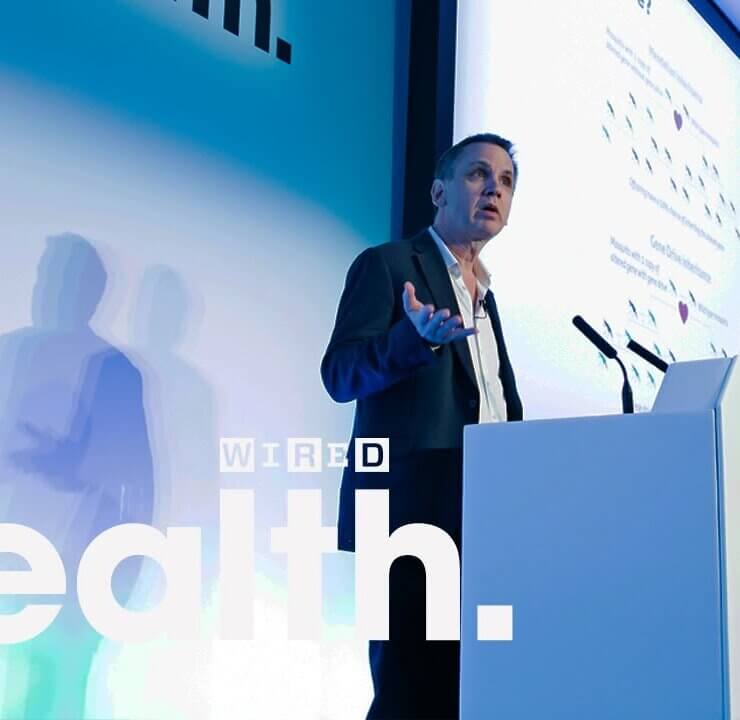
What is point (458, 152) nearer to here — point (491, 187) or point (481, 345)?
point (491, 187)

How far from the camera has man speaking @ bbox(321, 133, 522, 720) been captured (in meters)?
1.82

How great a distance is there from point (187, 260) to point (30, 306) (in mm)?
395

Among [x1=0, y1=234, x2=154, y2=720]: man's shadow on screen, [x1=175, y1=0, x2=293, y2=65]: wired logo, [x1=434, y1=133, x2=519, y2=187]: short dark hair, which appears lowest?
[x1=0, y1=234, x2=154, y2=720]: man's shadow on screen

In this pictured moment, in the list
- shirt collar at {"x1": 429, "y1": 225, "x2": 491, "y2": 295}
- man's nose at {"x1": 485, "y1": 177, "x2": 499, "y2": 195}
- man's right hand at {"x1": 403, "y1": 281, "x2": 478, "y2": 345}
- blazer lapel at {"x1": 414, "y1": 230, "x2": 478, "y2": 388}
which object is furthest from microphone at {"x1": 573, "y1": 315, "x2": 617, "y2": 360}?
man's nose at {"x1": 485, "y1": 177, "x2": 499, "y2": 195}

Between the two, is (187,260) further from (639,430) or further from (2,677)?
(639,430)

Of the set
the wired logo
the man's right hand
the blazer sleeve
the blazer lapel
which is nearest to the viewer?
the man's right hand

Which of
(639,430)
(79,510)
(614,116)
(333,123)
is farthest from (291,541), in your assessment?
(614,116)

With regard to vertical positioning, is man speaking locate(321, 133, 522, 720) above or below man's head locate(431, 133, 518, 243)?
below

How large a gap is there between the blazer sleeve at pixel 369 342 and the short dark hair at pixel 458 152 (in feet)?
1.23

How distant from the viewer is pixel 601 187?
3154 mm

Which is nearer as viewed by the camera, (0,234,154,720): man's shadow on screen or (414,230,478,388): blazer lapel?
(0,234,154,720): man's shadow on screen

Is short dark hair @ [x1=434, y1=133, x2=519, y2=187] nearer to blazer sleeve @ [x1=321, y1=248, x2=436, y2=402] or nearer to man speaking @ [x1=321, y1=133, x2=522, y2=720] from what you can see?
man speaking @ [x1=321, y1=133, x2=522, y2=720]

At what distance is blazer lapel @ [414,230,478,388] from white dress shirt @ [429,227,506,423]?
0.02 meters

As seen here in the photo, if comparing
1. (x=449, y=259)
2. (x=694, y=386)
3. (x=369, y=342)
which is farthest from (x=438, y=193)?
(x=694, y=386)
